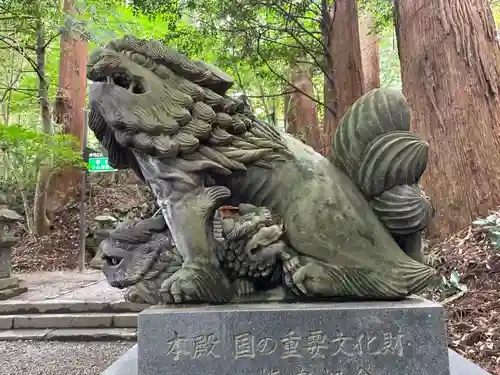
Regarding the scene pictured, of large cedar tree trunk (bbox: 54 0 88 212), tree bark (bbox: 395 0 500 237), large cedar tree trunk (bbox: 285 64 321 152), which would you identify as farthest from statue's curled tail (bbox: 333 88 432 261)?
large cedar tree trunk (bbox: 54 0 88 212)

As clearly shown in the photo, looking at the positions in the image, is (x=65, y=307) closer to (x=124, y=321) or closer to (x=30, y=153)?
(x=124, y=321)

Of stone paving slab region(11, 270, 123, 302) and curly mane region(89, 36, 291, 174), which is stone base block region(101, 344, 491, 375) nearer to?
curly mane region(89, 36, 291, 174)

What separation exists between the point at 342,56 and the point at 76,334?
482 cm

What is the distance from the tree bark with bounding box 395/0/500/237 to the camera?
4129 millimetres

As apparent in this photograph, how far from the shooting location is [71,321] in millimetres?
5023

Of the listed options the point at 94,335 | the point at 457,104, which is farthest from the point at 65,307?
the point at 457,104

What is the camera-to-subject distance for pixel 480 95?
4.25 m

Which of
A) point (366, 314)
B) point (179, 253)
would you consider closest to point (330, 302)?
point (366, 314)

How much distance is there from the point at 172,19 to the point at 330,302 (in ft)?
17.8

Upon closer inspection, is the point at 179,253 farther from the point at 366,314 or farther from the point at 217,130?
the point at 366,314

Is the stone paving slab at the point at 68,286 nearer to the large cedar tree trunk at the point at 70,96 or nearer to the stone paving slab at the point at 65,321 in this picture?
the stone paving slab at the point at 65,321

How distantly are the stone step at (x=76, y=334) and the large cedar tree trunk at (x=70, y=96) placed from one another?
18.9ft

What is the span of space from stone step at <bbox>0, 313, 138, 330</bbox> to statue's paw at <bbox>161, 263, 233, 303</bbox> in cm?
365

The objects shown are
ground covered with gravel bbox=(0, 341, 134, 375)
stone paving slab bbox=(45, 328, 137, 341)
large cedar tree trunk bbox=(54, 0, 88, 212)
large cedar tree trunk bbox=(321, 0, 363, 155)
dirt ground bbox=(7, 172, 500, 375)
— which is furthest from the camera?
large cedar tree trunk bbox=(54, 0, 88, 212)
